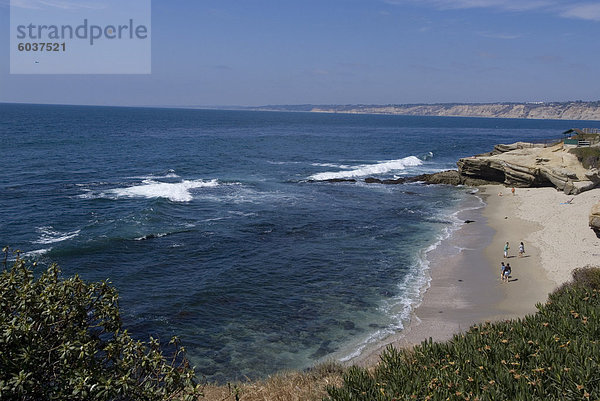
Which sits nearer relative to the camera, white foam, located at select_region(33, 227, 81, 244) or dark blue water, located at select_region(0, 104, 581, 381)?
dark blue water, located at select_region(0, 104, 581, 381)

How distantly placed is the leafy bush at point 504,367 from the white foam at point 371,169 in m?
46.8

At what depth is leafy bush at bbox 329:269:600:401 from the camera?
299 inches

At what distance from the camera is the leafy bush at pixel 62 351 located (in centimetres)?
692

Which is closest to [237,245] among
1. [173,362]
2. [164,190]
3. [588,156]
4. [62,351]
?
[164,190]

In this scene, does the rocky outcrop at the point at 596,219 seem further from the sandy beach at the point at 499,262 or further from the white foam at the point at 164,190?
the white foam at the point at 164,190

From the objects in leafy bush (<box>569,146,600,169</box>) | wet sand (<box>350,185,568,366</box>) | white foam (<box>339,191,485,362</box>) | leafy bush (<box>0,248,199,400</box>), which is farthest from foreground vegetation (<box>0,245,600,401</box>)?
leafy bush (<box>569,146,600,169</box>)

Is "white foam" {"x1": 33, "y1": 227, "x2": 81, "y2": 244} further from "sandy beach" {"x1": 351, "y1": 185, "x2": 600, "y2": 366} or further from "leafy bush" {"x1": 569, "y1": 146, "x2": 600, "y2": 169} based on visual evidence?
"leafy bush" {"x1": 569, "y1": 146, "x2": 600, "y2": 169}

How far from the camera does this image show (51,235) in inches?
1200

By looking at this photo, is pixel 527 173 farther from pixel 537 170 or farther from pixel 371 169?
pixel 371 169

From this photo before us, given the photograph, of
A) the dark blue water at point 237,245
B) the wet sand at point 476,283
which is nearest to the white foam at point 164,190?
the dark blue water at point 237,245

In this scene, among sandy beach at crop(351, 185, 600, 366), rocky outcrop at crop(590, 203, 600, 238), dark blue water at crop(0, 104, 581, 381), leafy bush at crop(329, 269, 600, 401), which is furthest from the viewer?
rocky outcrop at crop(590, 203, 600, 238)

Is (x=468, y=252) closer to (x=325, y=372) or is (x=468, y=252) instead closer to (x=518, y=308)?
(x=518, y=308)

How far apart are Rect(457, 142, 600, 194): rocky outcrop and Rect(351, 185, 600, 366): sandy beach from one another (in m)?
2.32

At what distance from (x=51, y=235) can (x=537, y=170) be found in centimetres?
4360
